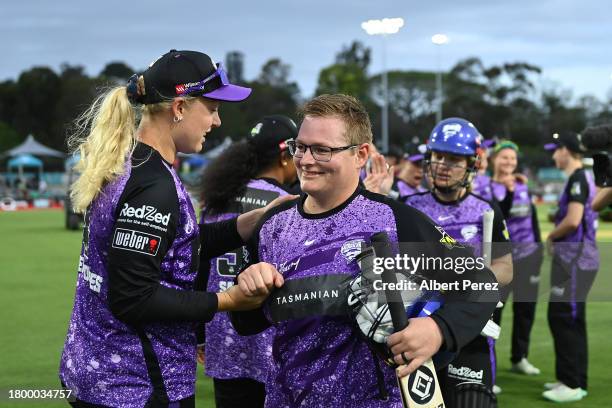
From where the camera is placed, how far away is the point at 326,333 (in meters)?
2.96

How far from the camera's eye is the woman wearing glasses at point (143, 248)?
9.66 ft

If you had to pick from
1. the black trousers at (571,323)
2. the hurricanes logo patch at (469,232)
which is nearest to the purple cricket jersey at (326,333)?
the hurricanes logo patch at (469,232)

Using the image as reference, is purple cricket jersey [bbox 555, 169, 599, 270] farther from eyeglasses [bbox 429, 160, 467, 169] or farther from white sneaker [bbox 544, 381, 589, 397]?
eyeglasses [bbox 429, 160, 467, 169]

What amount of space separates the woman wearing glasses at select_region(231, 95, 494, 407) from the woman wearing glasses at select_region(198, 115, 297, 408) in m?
1.53

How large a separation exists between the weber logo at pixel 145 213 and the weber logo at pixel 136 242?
0.06 metres

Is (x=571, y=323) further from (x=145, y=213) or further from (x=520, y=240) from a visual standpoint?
(x=145, y=213)

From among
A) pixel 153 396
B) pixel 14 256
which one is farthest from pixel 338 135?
pixel 14 256

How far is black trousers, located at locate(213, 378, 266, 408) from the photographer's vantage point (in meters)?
4.79

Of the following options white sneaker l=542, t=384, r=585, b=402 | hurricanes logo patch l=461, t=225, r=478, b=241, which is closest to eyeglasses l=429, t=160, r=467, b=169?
hurricanes logo patch l=461, t=225, r=478, b=241

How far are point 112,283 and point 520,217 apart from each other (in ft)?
22.7

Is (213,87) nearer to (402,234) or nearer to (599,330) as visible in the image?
(402,234)

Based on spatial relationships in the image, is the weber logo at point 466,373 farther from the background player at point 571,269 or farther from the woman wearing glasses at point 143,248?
the background player at point 571,269

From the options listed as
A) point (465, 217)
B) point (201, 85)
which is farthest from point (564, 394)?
point (201, 85)

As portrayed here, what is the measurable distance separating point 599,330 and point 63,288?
8.77 m
